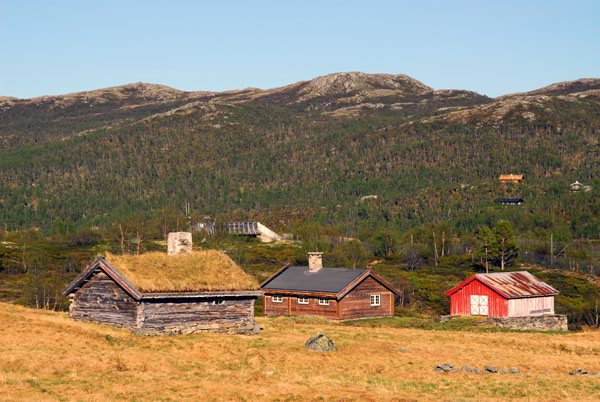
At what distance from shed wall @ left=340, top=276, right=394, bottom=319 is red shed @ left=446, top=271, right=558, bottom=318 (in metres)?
7.20

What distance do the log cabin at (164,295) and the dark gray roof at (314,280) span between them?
50.8 feet

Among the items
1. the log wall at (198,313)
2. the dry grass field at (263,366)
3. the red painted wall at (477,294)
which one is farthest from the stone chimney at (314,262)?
the log wall at (198,313)

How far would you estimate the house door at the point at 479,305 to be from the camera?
60.6 m

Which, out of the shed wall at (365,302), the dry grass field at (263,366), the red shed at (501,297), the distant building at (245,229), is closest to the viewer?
the dry grass field at (263,366)

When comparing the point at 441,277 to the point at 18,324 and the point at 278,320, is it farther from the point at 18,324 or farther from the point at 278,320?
the point at 18,324

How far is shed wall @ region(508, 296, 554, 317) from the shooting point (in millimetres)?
59219

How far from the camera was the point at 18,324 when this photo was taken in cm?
Result: 3547

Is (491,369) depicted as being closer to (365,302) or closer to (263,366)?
(263,366)

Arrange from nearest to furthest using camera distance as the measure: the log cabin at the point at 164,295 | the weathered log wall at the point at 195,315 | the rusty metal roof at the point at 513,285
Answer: the weathered log wall at the point at 195,315 < the log cabin at the point at 164,295 < the rusty metal roof at the point at 513,285

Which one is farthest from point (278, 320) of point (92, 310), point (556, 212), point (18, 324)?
point (556, 212)

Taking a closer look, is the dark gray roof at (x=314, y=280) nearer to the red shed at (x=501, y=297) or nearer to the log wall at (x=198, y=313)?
the red shed at (x=501, y=297)

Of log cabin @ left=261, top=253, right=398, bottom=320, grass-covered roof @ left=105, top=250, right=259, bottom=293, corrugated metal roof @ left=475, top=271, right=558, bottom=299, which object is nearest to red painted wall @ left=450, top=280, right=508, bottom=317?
corrugated metal roof @ left=475, top=271, right=558, bottom=299

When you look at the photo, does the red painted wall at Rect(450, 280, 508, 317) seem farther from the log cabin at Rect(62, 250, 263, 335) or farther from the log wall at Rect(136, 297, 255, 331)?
the log wall at Rect(136, 297, 255, 331)

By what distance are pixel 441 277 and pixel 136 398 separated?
8363 cm
